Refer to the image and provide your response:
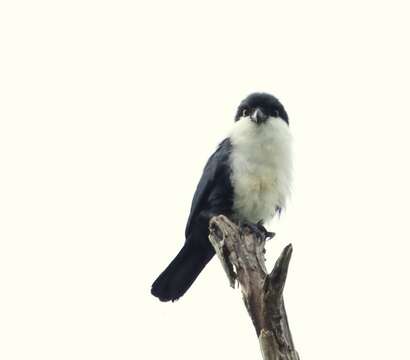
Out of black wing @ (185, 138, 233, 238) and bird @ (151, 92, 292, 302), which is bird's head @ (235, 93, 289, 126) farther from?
black wing @ (185, 138, 233, 238)

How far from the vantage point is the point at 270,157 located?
8.66 metres

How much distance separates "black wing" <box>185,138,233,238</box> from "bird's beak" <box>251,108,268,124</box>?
420 mm

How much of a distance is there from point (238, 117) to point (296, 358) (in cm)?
455

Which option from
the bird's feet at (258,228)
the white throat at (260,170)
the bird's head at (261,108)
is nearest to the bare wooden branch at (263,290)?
the bird's feet at (258,228)

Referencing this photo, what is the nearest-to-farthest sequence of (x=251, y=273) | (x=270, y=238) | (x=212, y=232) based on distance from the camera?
1. (x=251, y=273)
2. (x=212, y=232)
3. (x=270, y=238)

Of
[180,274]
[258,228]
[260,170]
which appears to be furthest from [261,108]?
[180,274]

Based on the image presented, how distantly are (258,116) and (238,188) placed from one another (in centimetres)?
99

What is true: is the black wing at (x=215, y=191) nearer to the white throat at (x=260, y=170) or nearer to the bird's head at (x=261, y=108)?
the white throat at (x=260, y=170)

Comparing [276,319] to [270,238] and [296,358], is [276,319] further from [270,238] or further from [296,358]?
[270,238]

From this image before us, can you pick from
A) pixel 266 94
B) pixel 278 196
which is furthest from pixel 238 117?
pixel 278 196

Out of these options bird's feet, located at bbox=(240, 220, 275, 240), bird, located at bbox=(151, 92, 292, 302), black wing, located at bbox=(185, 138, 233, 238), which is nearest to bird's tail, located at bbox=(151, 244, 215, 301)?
bird, located at bbox=(151, 92, 292, 302)

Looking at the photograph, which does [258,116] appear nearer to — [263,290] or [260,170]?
[260,170]

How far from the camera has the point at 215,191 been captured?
8625 mm

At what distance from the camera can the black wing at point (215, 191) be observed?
8.56m
